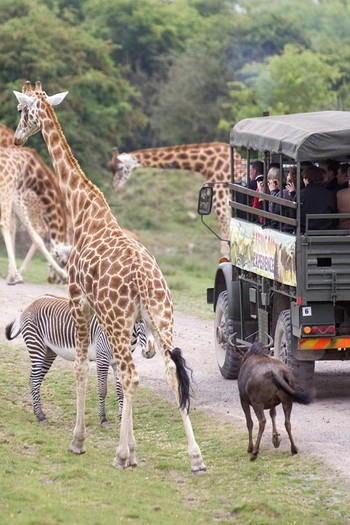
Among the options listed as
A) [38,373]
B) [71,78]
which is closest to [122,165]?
[71,78]

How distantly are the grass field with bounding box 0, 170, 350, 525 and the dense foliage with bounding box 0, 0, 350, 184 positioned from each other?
20174mm

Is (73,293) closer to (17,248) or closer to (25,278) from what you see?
(25,278)

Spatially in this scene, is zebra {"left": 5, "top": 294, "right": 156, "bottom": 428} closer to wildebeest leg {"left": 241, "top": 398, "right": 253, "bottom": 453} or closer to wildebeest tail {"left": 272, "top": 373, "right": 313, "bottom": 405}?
wildebeest leg {"left": 241, "top": 398, "right": 253, "bottom": 453}

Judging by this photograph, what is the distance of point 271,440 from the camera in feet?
35.6

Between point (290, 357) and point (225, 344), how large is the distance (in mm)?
2315

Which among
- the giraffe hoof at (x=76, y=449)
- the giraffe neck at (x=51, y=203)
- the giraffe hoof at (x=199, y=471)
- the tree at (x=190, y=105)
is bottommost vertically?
the tree at (x=190, y=105)

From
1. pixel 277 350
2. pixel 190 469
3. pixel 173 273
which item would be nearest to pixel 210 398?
pixel 277 350

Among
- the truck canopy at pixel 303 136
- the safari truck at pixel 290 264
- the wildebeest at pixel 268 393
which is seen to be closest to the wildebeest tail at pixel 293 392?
the wildebeest at pixel 268 393

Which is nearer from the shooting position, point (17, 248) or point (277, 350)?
point (277, 350)

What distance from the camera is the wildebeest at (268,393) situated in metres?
10.3

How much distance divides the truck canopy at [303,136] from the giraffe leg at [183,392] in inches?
100

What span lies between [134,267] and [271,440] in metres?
1.79

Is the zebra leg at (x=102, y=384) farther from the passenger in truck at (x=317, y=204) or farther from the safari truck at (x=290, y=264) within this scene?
the passenger in truck at (x=317, y=204)

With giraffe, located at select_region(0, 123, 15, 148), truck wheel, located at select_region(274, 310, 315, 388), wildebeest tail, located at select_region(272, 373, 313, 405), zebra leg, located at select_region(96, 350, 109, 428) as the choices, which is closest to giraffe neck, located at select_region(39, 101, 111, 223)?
zebra leg, located at select_region(96, 350, 109, 428)
